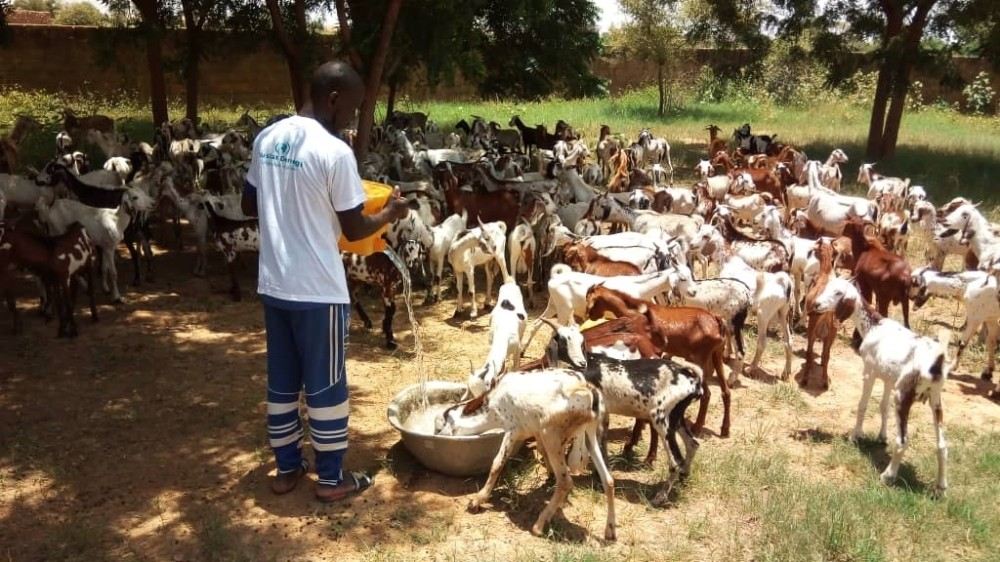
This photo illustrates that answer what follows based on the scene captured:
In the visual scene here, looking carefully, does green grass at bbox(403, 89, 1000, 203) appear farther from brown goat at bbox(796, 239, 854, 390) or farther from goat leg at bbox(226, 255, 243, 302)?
goat leg at bbox(226, 255, 243, 302)

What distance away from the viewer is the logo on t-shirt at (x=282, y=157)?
15.4ft

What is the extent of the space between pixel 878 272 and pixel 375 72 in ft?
21.8

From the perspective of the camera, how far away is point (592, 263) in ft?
28.1

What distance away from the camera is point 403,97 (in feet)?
98.0

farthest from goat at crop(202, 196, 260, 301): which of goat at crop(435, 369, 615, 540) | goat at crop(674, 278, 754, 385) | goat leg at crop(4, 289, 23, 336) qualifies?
goat at crop(435, 369, 615, 540)

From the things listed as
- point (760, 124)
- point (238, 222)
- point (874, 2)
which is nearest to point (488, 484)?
point (238, 222)

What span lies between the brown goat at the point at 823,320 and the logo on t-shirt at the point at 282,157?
4369mm

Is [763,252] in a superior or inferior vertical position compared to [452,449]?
superior

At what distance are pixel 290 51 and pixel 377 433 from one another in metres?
8.34

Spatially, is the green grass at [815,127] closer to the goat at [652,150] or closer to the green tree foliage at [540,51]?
the green tree foliage at [540,51]

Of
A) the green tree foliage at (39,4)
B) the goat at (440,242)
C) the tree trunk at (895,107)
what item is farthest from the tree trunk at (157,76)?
the green tree foliage at (39,4)

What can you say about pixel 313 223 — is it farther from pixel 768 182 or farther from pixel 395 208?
pixel 768 182

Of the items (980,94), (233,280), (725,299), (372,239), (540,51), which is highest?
(540,51)

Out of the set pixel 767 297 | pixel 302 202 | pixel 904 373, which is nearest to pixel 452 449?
pixel 302 202
